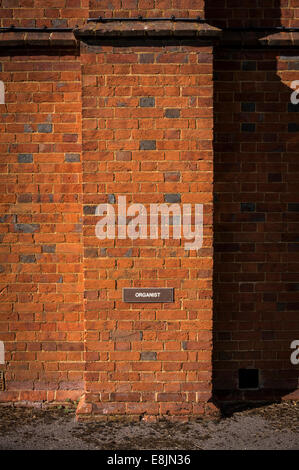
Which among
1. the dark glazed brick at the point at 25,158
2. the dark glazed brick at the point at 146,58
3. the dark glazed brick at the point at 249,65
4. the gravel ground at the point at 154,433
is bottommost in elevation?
the gravel ground at the point at 154,433

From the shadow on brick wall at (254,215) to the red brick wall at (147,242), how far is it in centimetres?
44

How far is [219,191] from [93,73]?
5.20 ft

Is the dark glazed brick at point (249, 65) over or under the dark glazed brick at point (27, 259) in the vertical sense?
over

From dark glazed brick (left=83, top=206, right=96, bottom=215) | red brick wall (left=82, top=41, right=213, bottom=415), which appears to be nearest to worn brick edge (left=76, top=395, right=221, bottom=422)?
red brick wall (left=82, top=41, right=213, bottom=415)

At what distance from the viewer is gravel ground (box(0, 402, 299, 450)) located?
303cm

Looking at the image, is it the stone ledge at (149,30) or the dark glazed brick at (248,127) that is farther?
the dark glazed brick at (248,127)

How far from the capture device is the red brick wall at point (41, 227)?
3.58m

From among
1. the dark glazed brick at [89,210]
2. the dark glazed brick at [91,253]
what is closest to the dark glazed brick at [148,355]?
the dark glazed brick at [91,253]

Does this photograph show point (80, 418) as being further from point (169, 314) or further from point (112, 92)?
point (112, 92)

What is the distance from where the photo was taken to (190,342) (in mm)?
3395

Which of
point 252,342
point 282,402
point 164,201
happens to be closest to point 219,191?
point 164,201

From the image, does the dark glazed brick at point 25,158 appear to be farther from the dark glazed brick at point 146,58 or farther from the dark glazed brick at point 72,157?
the dark glazed brick at point 146,58

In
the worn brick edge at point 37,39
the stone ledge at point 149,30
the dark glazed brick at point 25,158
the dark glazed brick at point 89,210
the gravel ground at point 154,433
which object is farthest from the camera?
the dark glazed brick at point 25,158

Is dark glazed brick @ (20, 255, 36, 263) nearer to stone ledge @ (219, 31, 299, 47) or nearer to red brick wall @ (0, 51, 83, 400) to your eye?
red brick wall @ (0, 51, 83, 400)
